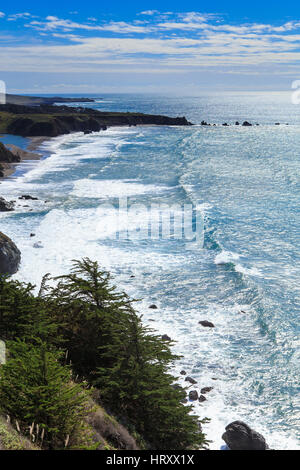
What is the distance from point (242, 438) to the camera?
15.0 meters

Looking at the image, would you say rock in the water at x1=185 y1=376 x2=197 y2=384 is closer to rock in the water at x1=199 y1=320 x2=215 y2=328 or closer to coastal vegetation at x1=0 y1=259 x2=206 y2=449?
rock in the water at x1=199 y1=320 x2=215 y2=328

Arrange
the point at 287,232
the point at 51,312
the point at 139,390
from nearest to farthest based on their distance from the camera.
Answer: the point at 139,390
the point at 51,312
the point at 287,232

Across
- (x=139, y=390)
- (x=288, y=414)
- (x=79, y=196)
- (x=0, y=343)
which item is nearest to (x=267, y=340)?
(x=288, y=414)

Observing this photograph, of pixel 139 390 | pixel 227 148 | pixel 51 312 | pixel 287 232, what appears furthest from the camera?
pixel 227 148

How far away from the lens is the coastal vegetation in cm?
1001

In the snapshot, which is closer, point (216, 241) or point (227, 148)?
point (216, 241)

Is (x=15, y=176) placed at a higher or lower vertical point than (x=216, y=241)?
higher

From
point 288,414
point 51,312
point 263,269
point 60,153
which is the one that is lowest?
point 288,414

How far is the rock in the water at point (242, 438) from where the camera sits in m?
14.8

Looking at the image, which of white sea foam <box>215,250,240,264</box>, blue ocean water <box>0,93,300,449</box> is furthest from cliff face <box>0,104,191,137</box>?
white sea foam <box>215,250,240,264</box>

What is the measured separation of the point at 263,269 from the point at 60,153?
7019 cm

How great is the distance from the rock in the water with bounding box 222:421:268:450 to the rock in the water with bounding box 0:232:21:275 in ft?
59.7

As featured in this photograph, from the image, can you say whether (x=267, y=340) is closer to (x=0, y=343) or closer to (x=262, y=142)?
(x=0, y=343)

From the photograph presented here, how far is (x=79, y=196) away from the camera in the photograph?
5259cm
